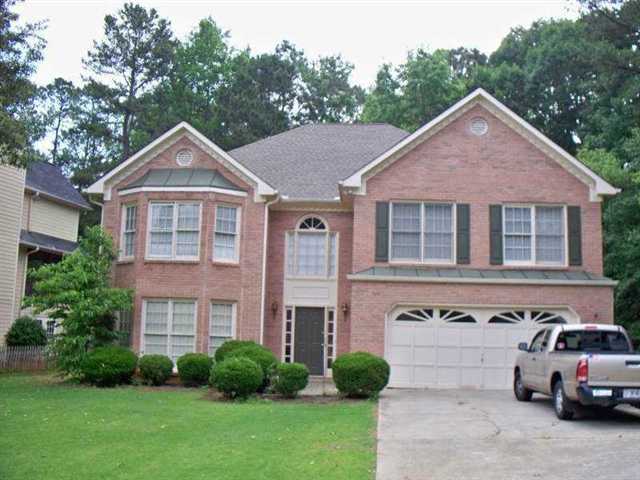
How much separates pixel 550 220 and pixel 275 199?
27.6 feet

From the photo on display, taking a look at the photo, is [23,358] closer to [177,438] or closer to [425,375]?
[425,375]

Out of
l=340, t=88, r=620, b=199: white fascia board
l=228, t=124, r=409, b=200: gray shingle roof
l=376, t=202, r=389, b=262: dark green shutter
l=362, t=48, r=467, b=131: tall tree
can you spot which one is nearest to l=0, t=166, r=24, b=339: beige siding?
l=228, t=124, r=409, b=200: gray shingle roof

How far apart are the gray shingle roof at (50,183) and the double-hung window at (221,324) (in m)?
12.8

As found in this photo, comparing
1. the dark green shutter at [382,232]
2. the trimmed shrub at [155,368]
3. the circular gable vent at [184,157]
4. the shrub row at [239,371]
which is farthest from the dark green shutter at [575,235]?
the trimmed shrub at [155,368]

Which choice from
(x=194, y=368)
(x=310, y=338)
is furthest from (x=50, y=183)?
(x=194, y=368)

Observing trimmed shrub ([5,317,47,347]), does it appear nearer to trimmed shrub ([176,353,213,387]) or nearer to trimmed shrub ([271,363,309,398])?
trimmed shrub ([176,353,213,387])

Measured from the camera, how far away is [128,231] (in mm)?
22078

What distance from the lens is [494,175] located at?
21.2 m

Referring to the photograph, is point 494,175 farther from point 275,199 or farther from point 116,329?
point 116,329

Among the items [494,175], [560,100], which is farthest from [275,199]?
[560,100]

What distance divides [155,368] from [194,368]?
43.6 inches

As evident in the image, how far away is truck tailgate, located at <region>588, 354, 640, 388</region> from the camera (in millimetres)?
12766

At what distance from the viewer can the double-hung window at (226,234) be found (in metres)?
21.5

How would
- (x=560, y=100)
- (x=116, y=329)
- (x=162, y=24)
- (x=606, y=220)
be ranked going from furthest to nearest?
1. (x=162, y=24)
2. (x=560, y=100)
3. (x=606, y=220)
4. (x=116, y=329)
